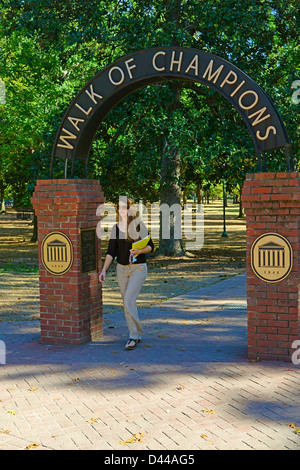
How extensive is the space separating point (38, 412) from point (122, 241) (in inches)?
110

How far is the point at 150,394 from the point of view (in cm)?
552

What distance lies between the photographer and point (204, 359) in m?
6.70

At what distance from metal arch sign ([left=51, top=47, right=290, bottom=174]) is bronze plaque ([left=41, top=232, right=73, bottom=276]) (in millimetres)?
1186

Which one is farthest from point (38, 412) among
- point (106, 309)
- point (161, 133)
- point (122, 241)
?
point (161, 133)

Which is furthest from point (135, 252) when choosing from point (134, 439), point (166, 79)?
point (134, 439)

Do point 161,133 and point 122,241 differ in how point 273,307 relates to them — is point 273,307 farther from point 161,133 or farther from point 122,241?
point 161,133

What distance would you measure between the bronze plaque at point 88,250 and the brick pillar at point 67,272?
3 centimetres

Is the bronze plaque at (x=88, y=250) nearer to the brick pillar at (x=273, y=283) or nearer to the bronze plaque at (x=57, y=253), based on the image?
the bronze plaque at (x=57, y=253)

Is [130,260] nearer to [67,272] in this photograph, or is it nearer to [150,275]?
[67,272]

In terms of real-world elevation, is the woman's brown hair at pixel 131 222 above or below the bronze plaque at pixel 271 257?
above

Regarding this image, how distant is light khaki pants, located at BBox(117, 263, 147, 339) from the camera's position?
7238mm

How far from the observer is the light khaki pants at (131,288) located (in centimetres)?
724

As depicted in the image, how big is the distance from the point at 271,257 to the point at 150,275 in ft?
30.1

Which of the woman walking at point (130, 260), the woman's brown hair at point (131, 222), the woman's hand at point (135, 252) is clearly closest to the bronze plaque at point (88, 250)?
the woman walking at point (130, 260)
